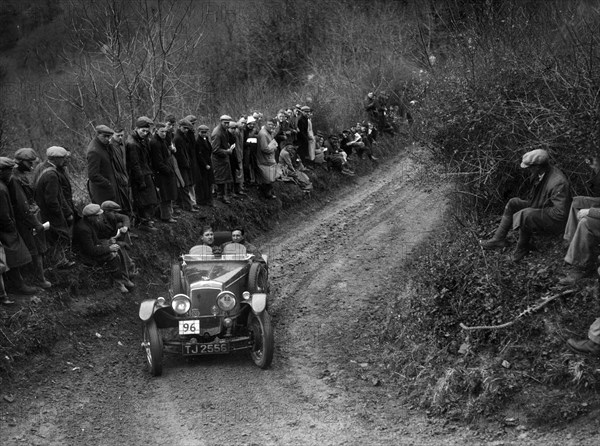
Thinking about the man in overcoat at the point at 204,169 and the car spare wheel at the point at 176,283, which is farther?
the man in overcoat at the point at 204,169

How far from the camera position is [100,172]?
12977 millimetres

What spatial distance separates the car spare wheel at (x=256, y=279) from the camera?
11484mm

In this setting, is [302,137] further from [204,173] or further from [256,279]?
[256,279]

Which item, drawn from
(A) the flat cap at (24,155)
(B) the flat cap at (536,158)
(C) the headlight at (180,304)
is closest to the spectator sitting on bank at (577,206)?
(B) the flat cap at (536,158)

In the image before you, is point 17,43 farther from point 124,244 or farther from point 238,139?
point 124,244

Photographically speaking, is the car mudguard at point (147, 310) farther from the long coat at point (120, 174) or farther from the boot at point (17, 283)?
the long coat at point (120, 174)

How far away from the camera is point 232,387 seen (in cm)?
970

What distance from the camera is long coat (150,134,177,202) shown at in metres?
14.4

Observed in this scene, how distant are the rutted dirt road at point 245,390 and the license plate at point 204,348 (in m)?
0.30

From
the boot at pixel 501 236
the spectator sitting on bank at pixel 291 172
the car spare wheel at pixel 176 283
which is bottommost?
the spectator sitting on bank at pixel 291 172

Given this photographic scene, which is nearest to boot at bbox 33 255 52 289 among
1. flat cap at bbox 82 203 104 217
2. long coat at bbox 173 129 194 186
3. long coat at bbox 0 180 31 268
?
long coat at bbox 0 180 31 268

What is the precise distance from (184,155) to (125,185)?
219cm

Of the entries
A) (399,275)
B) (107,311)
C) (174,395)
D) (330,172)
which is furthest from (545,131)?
(330,172)

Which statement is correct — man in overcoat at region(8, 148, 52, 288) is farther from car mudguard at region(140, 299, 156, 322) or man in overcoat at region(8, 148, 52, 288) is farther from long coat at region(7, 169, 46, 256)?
car mudguard at region(140, 299, 156, 322)
